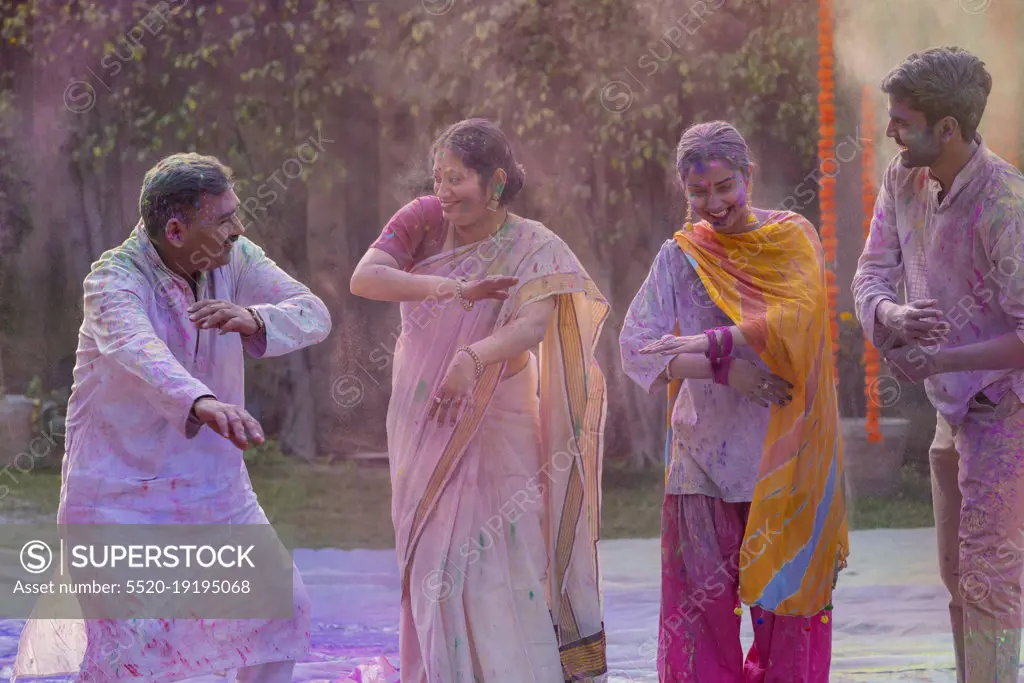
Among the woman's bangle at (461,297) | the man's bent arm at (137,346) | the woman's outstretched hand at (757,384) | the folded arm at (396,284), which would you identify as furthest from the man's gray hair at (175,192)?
the woman's outstretched hand at (757,384)

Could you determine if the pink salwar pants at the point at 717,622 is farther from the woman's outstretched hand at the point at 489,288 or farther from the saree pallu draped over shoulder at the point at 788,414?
the woman's outstretched hand at the point at 489,288

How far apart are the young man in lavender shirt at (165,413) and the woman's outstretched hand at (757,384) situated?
1215mm

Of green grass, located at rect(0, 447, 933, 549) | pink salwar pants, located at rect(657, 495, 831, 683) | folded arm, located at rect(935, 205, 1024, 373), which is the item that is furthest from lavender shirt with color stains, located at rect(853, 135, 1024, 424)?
green grass, located at rect(0, 447, 933, 549)

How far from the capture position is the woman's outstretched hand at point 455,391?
13.5 feet

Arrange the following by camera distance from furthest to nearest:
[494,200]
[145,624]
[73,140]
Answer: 1. [73,140]
2. [494,200]
3. [145,624]

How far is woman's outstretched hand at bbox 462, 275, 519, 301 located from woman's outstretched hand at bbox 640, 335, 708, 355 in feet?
1.53

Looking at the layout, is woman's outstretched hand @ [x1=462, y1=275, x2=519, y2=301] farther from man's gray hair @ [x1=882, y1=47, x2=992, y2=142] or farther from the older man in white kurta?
man's gray hair @ [x1=882, y1=47, x2=992, y2=142]

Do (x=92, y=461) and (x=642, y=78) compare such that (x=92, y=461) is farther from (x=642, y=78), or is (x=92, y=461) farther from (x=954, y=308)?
(x=642, y=78)

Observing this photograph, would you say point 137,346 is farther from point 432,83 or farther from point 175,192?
point 432,83

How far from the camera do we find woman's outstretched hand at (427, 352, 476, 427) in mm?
4105

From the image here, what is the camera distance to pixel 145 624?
12.0ft

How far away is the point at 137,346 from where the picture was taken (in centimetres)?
357

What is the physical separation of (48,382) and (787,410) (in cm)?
533

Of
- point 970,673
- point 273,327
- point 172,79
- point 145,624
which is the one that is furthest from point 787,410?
point 172,79
